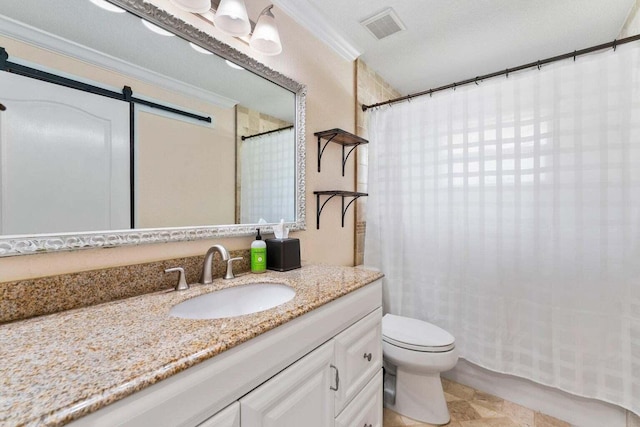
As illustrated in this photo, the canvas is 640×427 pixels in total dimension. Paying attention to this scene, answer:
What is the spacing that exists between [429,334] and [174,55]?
1.85 m

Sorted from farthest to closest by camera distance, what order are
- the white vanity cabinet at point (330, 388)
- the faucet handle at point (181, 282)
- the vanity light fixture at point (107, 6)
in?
the faucet handle at point (181, 282) < the vanity light fixture at point (107, 6) < the white vanity cabinet at point (330, 388)

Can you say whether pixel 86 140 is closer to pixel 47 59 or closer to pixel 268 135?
pixel 47 59

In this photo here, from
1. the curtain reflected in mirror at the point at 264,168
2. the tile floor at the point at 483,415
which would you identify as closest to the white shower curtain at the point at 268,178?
the curtain reflected in mirror at the point at 264,168

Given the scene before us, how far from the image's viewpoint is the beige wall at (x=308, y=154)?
2.59 feet

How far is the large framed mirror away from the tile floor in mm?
1341

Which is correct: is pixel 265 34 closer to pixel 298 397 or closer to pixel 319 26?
pixel 319 26

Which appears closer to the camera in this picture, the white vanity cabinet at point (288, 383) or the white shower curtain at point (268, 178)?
the white vanity cabinet at point (288, 383)

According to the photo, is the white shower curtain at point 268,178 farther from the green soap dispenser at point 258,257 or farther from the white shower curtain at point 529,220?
the white shower curtain at point 529,220

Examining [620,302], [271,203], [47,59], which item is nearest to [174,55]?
[47,59]

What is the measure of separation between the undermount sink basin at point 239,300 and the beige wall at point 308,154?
0.21m

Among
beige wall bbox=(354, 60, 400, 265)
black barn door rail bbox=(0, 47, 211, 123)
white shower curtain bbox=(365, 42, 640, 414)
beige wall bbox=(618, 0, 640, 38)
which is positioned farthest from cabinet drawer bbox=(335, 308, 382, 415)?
beige wall bbox=(618, 0, 640, 38)

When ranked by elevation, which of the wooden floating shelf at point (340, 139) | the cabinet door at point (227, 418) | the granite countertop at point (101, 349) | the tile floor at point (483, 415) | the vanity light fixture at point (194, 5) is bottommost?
the tile floor at point (483, 415)

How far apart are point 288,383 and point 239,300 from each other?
0.43 m

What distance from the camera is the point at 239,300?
3.56 feet
